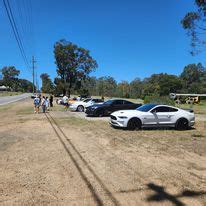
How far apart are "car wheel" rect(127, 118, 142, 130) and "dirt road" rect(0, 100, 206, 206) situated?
119 inches

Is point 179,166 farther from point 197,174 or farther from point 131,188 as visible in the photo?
point 131,188

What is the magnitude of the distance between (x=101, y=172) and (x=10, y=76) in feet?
641

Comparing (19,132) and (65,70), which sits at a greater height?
(65,70)

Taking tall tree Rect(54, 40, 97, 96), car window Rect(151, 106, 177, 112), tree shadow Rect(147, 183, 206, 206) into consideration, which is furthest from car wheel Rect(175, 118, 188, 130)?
tall tree Rect(54, 40, 97, 96)

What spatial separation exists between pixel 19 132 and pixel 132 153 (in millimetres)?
6328

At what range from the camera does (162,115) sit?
44.8 feet

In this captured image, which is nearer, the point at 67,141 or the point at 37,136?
the point at 67,141

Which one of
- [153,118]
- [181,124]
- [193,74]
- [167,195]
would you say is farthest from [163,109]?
[193,74]

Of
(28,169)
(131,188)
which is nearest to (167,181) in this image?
(131,188)

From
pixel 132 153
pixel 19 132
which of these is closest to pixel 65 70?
pixel 19 132

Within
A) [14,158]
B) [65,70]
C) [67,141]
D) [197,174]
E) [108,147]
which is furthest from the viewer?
[65,70]

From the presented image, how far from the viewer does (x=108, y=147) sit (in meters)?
8.85

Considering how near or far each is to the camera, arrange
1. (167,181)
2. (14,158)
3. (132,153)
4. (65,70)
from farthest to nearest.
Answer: (65,70) → (132,153) → (14,158) → (167,181)

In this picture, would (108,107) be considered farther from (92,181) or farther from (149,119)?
(92,181)
